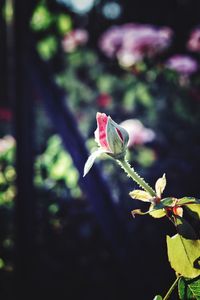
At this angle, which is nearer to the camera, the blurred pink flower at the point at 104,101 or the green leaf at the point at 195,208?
the green leaf at the point at 195,208

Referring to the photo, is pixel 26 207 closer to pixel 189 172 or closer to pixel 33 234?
pixel 33 234

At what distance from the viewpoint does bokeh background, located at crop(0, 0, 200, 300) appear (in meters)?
1.00

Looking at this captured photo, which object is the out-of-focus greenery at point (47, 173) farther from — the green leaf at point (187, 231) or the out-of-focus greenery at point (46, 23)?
the green leaf at point (187, 231)

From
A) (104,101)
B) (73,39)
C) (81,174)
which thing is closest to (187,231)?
(81,174)

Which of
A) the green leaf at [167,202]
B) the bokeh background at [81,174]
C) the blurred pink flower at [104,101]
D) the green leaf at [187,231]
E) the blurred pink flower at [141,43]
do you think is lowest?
the green leaf at [187,231]

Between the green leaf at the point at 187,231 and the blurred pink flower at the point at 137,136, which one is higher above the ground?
the blurred pink flower at the point at 137,136

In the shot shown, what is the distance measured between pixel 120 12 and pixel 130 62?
4084 millimetres

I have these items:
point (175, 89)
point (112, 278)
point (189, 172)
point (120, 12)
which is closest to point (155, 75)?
point (175, 89)

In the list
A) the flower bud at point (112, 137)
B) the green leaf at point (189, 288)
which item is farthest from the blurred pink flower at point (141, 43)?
the green leaf at point (189, 288)

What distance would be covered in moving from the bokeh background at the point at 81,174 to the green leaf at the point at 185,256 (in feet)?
1.72

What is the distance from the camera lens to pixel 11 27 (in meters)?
1.17

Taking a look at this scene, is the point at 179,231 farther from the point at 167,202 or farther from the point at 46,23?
the point at 46,23

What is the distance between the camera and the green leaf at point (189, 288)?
0.38 meters

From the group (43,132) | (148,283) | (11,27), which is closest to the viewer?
(148,283)
